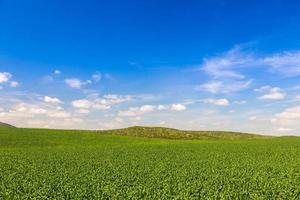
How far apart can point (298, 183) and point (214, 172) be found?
5652 mm

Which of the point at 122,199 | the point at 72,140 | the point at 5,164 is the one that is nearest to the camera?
the point at 122,199

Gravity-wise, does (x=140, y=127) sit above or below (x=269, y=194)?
above

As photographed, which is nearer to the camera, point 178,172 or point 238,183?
point 238,183

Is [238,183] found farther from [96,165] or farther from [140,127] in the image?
[140,127]

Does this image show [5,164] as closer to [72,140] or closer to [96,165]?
[96,165]

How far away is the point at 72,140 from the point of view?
67.0 m

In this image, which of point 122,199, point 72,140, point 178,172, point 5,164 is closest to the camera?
point 122,199

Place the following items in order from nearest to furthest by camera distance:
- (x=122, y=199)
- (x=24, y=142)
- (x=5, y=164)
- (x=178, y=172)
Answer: (x=122, y=199)
(x=178, y=172)
(x=5, y=164)
(x=24, y=142)

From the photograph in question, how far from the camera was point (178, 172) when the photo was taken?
2373cm

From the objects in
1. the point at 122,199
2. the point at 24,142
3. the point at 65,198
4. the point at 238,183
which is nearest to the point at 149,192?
the point at 122,199

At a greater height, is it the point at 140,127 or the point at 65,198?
the point at 140,127

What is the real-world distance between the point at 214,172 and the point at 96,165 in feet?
32.0

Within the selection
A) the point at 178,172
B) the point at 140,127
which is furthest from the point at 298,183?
the point at 140,127

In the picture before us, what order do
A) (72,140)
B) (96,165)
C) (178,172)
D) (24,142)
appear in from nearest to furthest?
(178,172)
(96,165)
(24,142)
(72,140)
